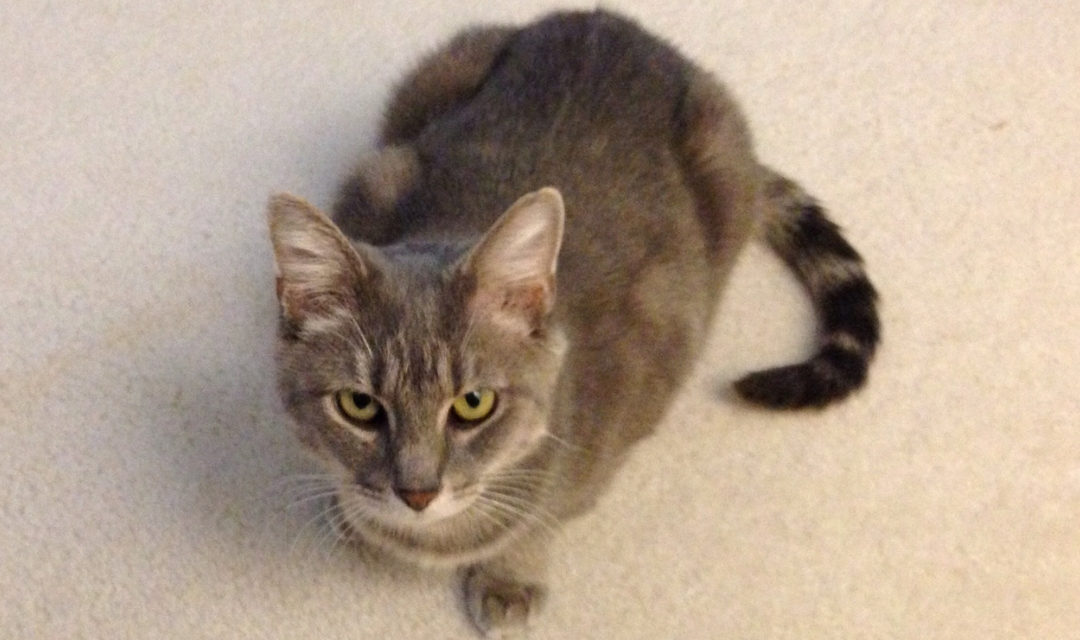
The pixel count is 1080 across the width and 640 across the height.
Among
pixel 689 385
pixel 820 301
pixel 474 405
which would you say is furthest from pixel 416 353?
pixel 820 301

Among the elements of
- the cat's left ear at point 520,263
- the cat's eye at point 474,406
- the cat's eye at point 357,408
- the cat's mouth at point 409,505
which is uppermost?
the cat's left ear at point 520,263

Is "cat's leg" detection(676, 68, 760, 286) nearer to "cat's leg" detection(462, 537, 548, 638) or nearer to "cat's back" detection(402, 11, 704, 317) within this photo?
"cat's back" detection(402, 11, 704, 317)

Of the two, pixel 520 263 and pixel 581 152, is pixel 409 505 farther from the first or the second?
pixel 581 152

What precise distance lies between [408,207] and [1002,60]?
51.4 inches

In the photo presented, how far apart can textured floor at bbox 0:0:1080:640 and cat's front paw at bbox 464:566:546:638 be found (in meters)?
0.04

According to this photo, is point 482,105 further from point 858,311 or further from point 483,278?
point 858,311

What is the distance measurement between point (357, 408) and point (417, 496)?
4.7 inches

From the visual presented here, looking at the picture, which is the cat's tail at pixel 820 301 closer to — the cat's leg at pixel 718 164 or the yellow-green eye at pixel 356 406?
the cat's leg at pixel 718 164

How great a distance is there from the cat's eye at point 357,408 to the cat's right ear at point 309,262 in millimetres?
92

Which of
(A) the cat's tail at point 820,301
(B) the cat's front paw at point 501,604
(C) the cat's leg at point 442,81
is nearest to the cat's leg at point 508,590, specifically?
(B) the cat's front paw at point 501,604

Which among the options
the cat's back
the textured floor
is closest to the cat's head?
the cat's back

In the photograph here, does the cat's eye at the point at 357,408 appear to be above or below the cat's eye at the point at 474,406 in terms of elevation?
above

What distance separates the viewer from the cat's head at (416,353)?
1.01m

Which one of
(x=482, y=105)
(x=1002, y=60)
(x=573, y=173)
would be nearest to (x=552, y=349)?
(x=573, y=173)
